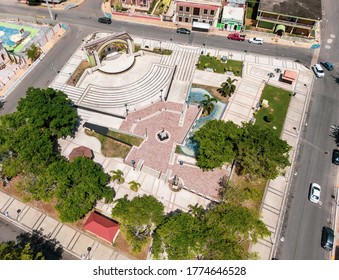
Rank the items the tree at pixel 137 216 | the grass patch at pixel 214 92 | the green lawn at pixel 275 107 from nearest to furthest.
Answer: the tree at pixel 137 216 < the green lawn at pixel 275 107 < the grass patch at pixel 214 92

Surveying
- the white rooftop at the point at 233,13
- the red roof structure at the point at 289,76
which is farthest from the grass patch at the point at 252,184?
the white rooftop at the point at 233,13

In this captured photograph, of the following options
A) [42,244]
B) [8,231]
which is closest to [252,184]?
[42,244]

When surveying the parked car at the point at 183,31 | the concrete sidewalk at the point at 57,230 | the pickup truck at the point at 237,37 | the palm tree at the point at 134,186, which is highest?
the pickup truck at the point at 237,37

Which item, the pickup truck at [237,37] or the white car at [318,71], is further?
the pickup truck at [237,37]

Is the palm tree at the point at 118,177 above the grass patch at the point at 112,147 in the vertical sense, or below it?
below

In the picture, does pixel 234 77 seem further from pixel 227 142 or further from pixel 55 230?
pixel 55 230

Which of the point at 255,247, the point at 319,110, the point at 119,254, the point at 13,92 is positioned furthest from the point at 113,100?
the point at 319,110

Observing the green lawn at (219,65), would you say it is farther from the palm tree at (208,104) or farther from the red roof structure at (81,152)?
the red roof structure at (81,152)

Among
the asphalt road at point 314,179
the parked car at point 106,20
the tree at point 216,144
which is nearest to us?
the asphalt road at point 314,179
